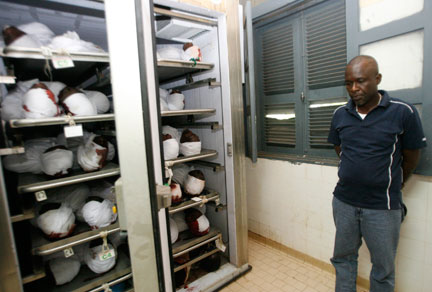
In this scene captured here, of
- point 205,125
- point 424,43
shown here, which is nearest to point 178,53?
point 205,125

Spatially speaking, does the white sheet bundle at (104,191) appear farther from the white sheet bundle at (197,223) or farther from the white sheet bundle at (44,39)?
the white sheet bundle at (44,39)

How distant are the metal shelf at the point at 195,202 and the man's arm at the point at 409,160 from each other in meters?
1.42

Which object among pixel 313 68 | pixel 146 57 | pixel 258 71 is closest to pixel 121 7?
pixel 146 57

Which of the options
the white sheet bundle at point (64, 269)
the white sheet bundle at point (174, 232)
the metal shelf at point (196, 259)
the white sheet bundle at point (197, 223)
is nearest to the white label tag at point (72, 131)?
the white sheet bundle at point (64, 269)

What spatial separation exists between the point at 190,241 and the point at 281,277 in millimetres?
912

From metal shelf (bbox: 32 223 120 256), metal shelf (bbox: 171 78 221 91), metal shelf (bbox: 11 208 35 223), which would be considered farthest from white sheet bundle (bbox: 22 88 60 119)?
metal shelf (bbox: 171 78 221 91)

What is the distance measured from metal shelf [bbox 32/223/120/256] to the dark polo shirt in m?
1.60

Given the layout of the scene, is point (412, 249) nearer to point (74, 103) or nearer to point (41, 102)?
point (74, 103)

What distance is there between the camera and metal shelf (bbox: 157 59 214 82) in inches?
73.3

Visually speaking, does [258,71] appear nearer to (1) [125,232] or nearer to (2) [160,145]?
(2) [160,145]

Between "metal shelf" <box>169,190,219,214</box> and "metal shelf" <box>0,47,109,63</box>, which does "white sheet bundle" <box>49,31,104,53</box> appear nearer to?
"metal shelf" <box>0,47,109,63</box>

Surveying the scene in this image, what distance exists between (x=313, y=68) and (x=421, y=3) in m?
0.83

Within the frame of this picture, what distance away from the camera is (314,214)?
91.7 inches

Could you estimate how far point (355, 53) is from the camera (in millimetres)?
1844
